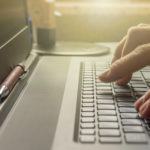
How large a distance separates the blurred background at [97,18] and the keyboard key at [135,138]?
856 millimetres

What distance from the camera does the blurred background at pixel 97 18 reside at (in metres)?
1.23

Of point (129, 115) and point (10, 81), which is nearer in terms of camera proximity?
point (129, 115)

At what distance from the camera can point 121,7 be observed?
123 cm

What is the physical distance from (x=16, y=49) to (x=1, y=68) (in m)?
0.14

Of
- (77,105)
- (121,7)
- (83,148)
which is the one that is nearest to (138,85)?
(77,105)

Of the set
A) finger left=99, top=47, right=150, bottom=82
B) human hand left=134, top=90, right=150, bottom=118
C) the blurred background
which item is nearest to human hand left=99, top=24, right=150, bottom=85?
finger left=99, top=47, right=150, bottom=82

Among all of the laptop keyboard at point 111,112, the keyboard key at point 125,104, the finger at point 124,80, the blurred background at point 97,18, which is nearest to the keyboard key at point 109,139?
the laptop keyboard at point 111,112

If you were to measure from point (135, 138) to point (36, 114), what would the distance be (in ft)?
0.50

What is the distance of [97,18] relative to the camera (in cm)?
125

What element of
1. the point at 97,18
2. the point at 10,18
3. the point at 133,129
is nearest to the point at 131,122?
the point at 133,129

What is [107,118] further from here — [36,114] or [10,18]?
[10,18]

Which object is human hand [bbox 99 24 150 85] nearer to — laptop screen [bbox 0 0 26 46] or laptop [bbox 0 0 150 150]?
laptop [bbox 0 0 150 150]

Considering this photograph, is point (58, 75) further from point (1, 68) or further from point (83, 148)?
point (83, 148)

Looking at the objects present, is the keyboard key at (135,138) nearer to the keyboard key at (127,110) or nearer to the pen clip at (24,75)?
the keyboard key at (127,110)
